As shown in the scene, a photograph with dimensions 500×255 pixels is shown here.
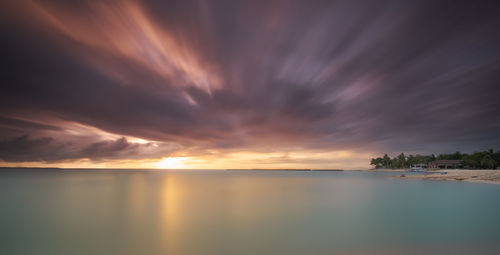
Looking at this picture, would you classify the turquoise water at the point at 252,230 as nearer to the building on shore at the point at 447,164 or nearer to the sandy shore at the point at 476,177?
the sandy shore at the point at 476,177

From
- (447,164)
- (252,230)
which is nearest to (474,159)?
(447,164)

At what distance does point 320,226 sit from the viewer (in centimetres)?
1565

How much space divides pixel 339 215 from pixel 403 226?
17.4 feet

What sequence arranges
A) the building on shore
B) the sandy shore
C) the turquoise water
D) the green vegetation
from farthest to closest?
the building on shore → the green vegetation → the sandy shore → the turquoise water

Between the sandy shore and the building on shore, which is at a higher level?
the building on shore

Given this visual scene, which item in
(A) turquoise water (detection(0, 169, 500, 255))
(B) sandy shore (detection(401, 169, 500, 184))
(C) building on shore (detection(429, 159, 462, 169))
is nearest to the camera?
(A) turquoise water (detection(0, 169, 500, 255))

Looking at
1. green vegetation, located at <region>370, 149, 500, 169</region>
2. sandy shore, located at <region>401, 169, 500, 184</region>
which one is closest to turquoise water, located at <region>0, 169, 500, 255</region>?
sandy shore, located at <region>401, 169, 500, 184</region>

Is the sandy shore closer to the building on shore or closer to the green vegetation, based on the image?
the green vegetation

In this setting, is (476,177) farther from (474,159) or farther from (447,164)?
(447,164)

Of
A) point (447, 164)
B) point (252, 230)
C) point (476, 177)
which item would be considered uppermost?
point (447, 164)

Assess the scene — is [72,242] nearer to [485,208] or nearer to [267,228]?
[267,228]

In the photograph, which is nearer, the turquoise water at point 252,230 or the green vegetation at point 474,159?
the turquoise water at point 252,230

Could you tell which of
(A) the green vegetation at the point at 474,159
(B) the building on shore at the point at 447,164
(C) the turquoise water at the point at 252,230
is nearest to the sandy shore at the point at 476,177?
(C) the turquoise water at the point at 252,230

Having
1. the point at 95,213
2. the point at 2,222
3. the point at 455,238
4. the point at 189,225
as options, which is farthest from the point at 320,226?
the point at 2,222
